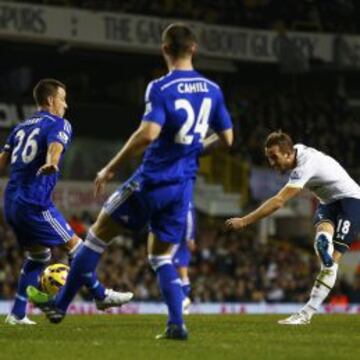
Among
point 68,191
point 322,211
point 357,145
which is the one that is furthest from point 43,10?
point 322,211

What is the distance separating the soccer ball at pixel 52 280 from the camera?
11398mm

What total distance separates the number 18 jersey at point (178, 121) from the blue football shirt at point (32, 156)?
2.10 m

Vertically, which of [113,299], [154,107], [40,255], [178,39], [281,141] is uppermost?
[178,39]

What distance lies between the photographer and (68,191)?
29891 millimetres

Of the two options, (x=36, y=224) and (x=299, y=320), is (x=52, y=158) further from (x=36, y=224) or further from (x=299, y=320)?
(x=299, y=320)

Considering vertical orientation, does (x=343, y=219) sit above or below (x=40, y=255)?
above

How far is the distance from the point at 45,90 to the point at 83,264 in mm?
2437

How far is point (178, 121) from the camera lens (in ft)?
28.8

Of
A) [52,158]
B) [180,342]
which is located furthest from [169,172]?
Result: [52,158]

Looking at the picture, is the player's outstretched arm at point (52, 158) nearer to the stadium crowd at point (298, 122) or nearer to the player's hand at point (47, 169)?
the player's hand at point (47, 169)

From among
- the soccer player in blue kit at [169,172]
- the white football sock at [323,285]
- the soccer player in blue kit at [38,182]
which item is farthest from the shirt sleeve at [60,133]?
the white football sock at [323,285]

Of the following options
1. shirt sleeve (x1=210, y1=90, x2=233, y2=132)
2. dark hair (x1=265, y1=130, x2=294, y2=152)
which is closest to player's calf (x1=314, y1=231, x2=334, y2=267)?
dark hair (x1=265, y1=130, x2=294, y2=152)

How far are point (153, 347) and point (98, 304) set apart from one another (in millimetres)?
2211

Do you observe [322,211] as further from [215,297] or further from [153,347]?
[215,297]
